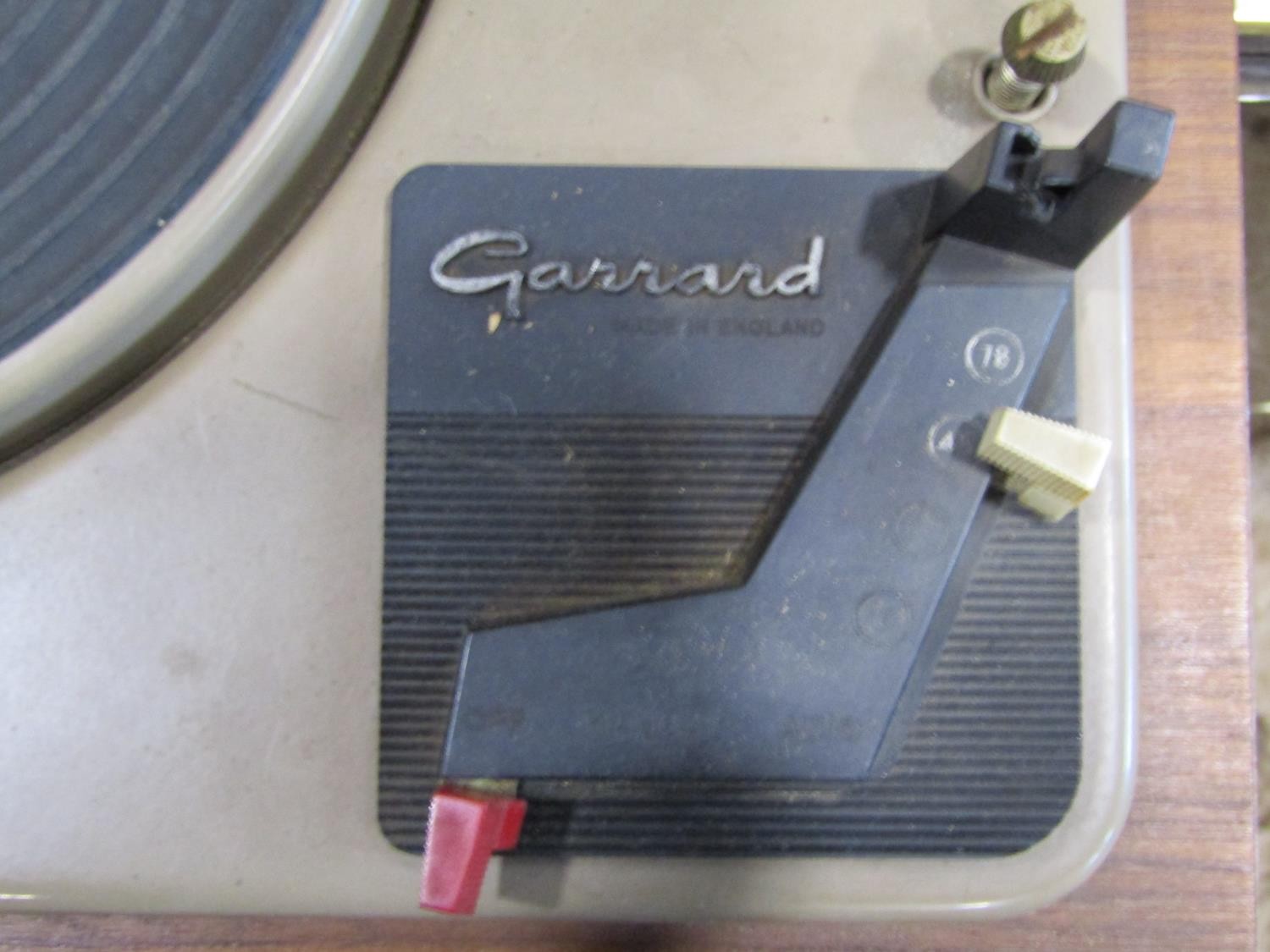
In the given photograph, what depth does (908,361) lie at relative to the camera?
443 mm

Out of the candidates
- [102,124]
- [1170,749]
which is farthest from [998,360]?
[102,124]

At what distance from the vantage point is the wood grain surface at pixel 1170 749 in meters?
0.52

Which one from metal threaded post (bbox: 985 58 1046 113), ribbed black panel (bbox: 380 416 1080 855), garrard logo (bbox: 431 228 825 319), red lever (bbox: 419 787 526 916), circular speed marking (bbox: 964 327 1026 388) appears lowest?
red lever (bbox: 419 787 526 916)

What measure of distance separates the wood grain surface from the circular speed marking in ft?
0.47

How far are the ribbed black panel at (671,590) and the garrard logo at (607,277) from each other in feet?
0.20

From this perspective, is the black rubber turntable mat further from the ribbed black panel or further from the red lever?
the red lever

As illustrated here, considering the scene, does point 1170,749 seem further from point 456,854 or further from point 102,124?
point 102,124

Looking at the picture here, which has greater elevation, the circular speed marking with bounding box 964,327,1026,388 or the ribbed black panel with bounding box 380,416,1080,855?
the circular speed marking with bounding box 964,327,1026,388

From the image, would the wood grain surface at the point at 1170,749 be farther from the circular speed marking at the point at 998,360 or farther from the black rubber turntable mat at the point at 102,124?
the black rubber turntable mat at the point at 102,124

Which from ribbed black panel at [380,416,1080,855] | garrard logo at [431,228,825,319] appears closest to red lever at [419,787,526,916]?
ribbed black panel at [380,416,1080,855]

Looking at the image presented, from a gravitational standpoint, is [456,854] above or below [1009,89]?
below

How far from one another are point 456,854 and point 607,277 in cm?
26

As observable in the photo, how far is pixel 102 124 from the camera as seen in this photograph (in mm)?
442

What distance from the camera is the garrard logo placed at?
0.47m
